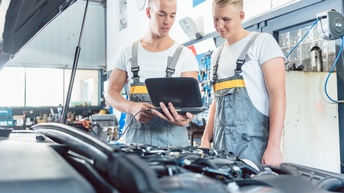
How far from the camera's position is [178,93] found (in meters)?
1.19

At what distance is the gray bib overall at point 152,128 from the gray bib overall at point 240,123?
0.65 ft

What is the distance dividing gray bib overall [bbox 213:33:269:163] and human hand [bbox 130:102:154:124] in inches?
13.7

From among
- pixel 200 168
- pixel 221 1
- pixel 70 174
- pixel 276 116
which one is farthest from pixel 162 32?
pixel 70 174

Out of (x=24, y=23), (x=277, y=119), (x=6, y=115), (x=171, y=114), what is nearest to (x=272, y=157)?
(x=277, y=119)

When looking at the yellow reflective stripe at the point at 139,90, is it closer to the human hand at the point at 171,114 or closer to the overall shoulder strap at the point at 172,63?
the overall shoulder strap at the point at 172,63

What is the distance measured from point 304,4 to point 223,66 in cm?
147

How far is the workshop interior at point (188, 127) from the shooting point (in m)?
0.42

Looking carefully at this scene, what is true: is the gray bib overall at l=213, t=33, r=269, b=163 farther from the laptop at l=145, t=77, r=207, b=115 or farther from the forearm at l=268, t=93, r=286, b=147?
the laptop at l=145, t=77, r=207, b=115

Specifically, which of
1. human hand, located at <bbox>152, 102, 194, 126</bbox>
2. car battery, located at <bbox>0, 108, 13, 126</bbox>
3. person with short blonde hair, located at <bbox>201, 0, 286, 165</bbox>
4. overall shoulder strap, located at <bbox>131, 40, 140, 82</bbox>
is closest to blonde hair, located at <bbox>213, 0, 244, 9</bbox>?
person with short blonde hair, located at <bbox>201, 0, 286, 165</bbox>

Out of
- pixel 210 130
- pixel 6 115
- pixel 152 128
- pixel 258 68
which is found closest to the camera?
pixel 258 68

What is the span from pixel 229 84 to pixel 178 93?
38 cm

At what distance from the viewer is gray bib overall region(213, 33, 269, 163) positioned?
1.38 m

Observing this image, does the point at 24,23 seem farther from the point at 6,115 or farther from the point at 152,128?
the point at 6,115

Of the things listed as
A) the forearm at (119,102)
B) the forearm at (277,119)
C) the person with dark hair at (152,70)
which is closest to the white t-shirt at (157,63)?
the person with dark hair at (152,70)
